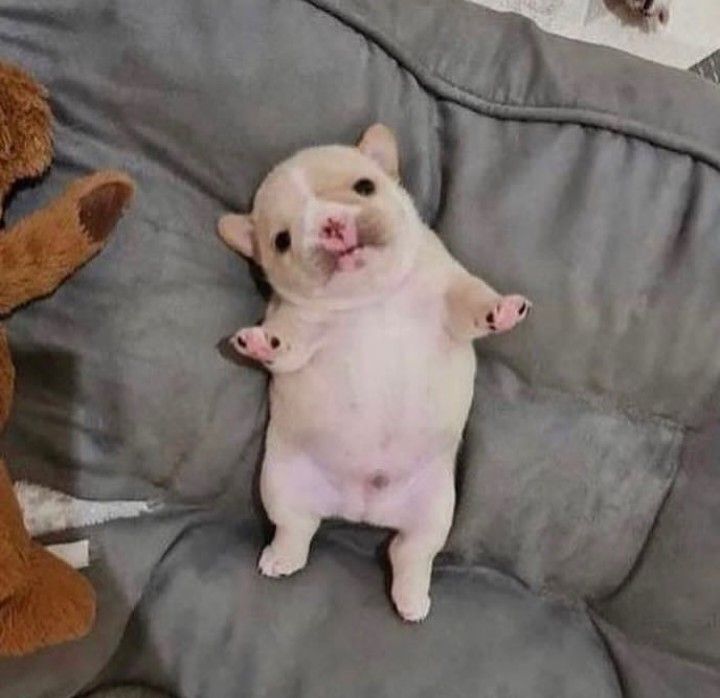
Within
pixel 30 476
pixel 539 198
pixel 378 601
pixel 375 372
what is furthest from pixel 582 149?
pixel 30 476

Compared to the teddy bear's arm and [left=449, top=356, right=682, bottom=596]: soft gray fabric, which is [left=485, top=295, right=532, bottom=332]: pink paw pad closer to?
[left=449, top=356, right=682, bottom=596]: soft gray fabric

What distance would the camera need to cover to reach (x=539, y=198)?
3.58 ft

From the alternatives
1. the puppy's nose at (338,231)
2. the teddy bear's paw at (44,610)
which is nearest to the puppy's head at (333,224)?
the puppy's nose at (338,231)

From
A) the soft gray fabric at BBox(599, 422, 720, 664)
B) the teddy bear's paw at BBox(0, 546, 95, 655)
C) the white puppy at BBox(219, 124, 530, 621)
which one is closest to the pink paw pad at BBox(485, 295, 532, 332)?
the white puppy at BBox(219, 124, 530, 621)

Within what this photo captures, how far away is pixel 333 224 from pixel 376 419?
16cm

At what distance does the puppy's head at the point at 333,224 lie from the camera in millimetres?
998

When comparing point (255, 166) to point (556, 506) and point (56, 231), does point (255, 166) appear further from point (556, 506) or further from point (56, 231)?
point (556, 506)

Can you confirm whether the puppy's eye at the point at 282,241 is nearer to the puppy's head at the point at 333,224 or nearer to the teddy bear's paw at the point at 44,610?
the puppy's head at the point at 333,224

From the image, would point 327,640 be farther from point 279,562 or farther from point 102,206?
point 102,206

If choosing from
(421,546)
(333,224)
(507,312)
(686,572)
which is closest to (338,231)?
(333,224)

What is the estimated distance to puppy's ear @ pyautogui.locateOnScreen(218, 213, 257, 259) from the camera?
1066mm

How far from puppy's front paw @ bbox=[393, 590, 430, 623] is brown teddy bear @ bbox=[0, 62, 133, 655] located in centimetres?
24

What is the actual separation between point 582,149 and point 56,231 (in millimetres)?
390

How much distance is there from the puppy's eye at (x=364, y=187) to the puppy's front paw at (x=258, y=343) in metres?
0.12
